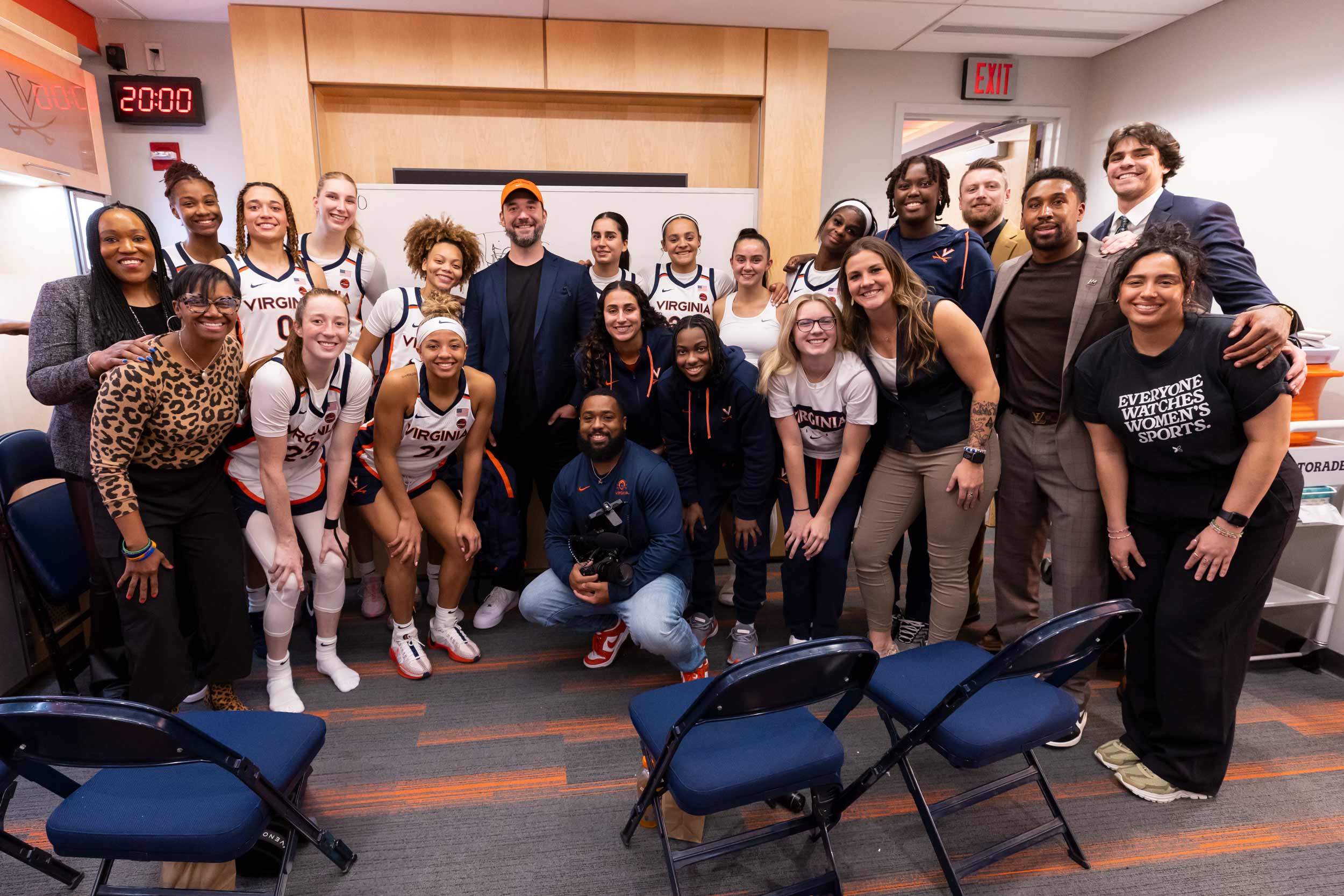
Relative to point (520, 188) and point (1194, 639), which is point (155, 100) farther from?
point (1194, 639)

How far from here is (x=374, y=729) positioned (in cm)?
241

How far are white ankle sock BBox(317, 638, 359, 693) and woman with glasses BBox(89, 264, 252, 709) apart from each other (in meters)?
0.39

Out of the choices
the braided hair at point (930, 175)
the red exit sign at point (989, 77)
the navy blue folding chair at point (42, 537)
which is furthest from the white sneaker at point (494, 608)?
the red exit sign at point (989, 77)

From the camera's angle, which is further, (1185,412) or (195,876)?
(1185,412)

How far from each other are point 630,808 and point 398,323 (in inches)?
81.4

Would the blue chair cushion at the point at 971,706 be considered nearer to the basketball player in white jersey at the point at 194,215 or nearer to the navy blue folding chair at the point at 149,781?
the navy blue folding chair at the point at 149,781

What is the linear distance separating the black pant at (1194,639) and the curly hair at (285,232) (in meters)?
3.11

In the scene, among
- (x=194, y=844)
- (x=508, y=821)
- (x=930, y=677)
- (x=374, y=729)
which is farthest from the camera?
(x=374, y=729)

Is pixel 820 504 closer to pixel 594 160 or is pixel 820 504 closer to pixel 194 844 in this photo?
pixel 194 844

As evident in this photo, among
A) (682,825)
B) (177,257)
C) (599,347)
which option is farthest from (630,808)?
(177,257)

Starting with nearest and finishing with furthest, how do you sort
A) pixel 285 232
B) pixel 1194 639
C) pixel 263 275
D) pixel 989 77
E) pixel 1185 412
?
pixel 1185 412, pixel 1194 639, pixel 263 275, pixel 285 232, pixel 989 77

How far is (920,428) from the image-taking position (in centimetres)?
237

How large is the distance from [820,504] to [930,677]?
2.86ft

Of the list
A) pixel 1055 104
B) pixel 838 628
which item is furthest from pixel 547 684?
pixel 1055 104
